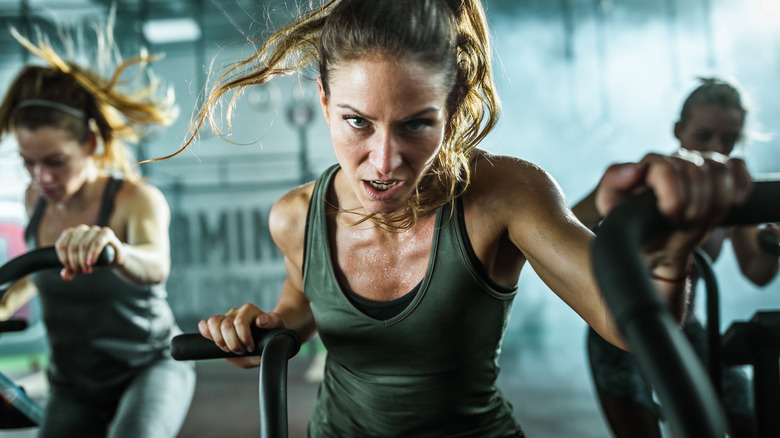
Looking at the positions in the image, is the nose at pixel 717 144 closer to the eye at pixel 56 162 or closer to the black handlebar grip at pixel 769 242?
the black handlebar grip at pixel 769 242

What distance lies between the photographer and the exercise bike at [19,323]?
3.87 ft

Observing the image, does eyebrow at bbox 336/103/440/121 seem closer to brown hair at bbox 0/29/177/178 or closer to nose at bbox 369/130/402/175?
nose at bbox 369/130/402/175

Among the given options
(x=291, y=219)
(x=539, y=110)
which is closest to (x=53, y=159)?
(x=291, y=219)

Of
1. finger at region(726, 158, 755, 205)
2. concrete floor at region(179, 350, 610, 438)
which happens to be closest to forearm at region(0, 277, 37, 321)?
concrete floor at region(179, 350, 610, 438)

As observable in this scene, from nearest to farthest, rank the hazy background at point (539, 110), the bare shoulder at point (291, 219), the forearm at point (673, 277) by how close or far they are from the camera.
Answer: the forearm at point (673, 277) < the bare shoulder at point (291, 219) < the hazy background at point (539, 110)

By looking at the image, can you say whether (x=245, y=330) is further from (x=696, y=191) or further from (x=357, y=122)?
(x=696, y=191)

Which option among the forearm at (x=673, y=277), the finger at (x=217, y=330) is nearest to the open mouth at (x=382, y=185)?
the finger at (x=217, y=330)

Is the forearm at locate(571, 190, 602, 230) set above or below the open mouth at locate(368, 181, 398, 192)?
below

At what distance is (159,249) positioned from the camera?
66.7 inches

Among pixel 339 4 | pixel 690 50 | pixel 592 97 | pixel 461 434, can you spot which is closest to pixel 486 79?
pixel 339 4

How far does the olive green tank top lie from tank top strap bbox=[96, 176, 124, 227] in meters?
0.88

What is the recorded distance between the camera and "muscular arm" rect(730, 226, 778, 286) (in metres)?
1.96

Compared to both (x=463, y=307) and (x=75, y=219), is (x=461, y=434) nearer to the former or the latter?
(x=463, y=307)

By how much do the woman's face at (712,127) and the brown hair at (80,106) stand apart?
179 centimetres
